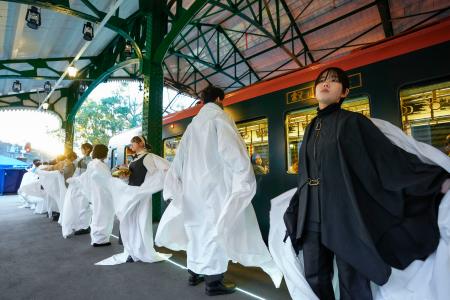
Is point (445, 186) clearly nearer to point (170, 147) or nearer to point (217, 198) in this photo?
point (217, 198)

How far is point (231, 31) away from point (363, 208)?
23.6ft

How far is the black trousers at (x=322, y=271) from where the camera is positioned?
4.41 ft

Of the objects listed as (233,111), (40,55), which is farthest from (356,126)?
(40,55)

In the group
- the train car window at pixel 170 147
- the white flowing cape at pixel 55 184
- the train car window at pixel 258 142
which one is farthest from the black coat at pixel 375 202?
the white flowing cape at pixel 55 184

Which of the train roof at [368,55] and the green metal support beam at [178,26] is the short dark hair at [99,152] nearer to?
the green metal support beam at [178,26]

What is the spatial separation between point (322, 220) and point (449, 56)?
151 cm

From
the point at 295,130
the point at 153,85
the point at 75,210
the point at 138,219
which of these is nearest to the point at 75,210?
the point at 75,210

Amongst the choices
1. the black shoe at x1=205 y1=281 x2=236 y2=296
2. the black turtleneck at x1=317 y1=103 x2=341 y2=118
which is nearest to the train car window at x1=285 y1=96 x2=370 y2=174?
the black turtleneck at x1=317 y1=103 x2=341 y2=118

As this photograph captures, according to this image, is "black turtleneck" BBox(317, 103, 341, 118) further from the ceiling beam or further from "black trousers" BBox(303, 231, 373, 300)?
the ceiling beam

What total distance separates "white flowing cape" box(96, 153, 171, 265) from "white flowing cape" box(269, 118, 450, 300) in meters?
1.79

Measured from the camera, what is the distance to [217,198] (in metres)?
2.13

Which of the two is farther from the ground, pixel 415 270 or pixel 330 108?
pixel 330 108

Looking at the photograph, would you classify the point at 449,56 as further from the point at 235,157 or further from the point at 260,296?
the point at 260,296

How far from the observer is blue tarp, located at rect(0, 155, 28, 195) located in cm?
1324
